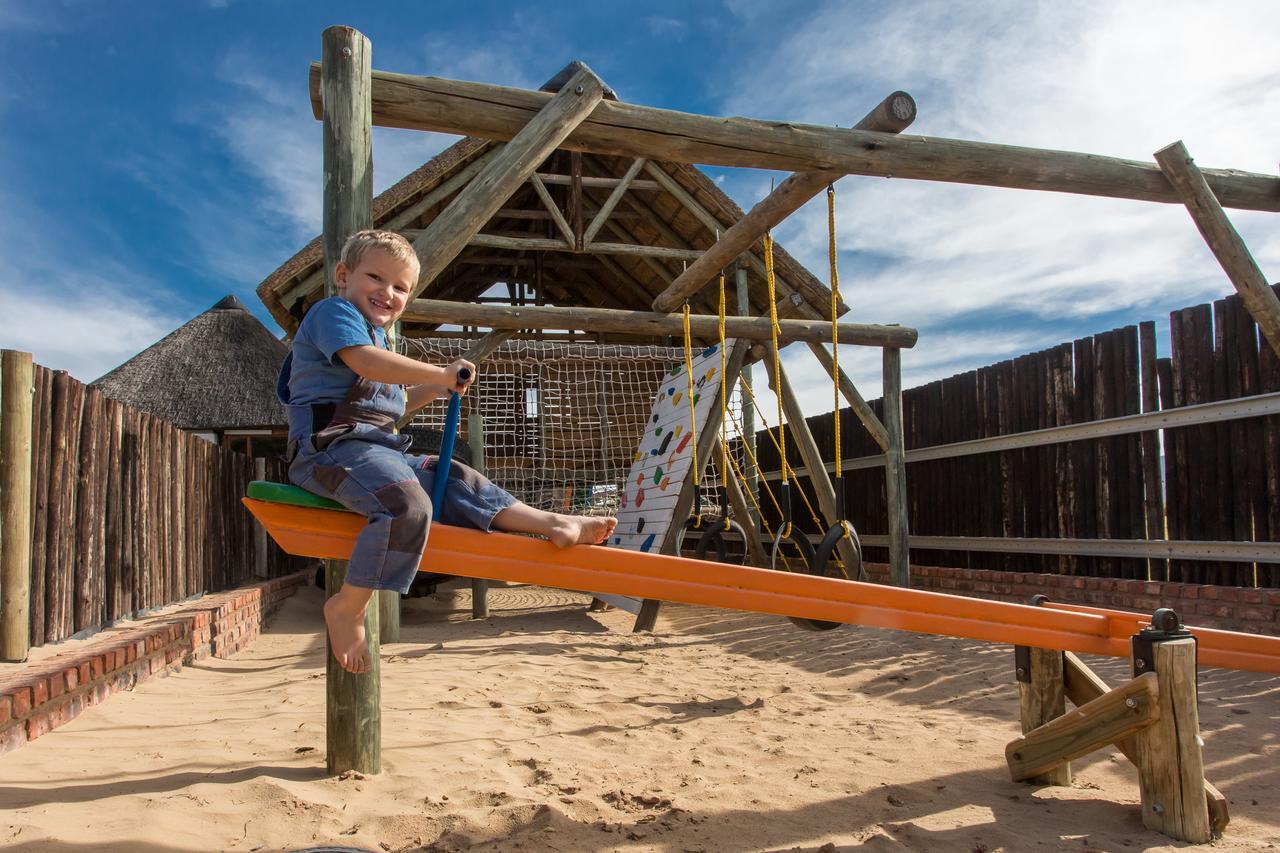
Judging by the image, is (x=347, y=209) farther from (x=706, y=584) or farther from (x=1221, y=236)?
(x=1221, y=236)

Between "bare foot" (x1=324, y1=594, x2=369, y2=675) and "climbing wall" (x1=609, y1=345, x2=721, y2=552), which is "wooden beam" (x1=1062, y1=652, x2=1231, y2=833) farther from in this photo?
"climbing wall" (x1=609, y1=345, x2=721, y2=552)

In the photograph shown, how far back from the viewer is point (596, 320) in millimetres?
7488

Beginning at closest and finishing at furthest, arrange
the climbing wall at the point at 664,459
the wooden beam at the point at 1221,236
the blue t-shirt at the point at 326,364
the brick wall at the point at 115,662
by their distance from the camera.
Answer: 1. the blue t-shirt at the point at 326,364
2. the brick wall at the point at 115,662
3. the wooden beam at the point at 1221,236
4. the climbing wall at the point at 664,459

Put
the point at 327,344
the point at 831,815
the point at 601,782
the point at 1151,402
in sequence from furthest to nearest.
Answer: the point at 1151,402
the point at 601,782
the point at 831,815
the point at 327,344

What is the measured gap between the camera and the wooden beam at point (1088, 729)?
2742 mm

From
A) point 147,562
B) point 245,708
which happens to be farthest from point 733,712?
point 147,562

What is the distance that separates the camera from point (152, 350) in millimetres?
16469

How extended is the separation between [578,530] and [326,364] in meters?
0.91

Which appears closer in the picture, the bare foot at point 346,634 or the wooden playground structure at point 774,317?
the bare foot at point 346,634

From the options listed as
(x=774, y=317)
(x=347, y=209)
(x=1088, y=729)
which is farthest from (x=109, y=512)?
(x=1088, y=729)

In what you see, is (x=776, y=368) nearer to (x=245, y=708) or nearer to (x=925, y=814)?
(x=925, y=814)

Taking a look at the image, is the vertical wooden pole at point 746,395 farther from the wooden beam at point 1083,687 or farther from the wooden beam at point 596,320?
the wooden beam at point 1083,687

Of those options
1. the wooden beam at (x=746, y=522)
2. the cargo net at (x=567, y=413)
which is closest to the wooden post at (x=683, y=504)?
the wooden beam at (x=746, y=522)

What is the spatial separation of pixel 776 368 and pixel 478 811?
3.02 m
